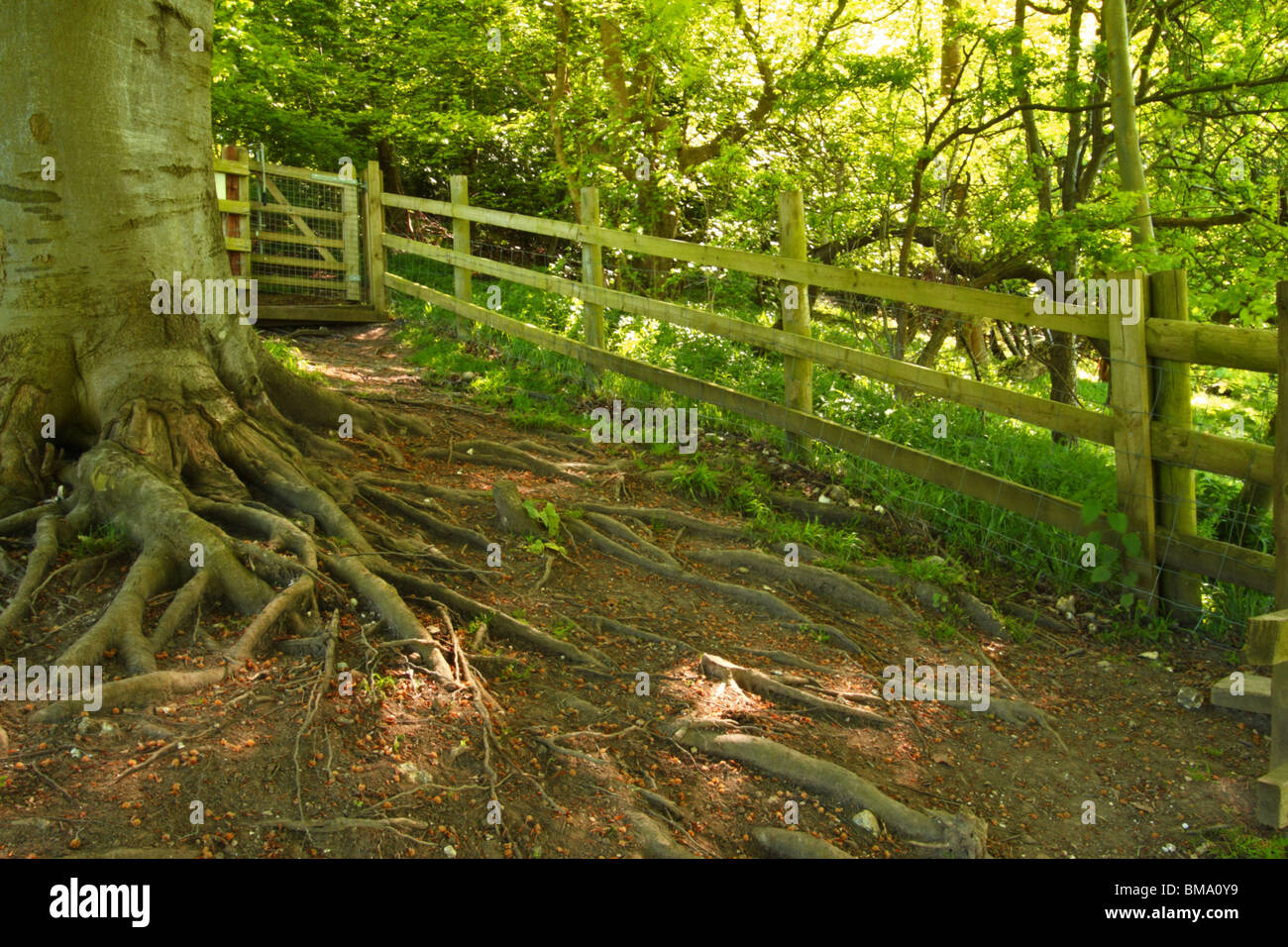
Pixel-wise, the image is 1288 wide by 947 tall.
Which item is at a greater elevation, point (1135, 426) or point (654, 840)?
point (1135, 426)

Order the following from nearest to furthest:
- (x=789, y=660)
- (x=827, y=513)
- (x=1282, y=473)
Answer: (x=1282, y=473), (x=789, y=660), (x=827, y=513)

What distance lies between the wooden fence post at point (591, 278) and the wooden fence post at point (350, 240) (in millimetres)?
4479

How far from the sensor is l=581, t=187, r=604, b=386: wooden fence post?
30.8 feet

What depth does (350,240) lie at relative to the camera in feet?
41.7

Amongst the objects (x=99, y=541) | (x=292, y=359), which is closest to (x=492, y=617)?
(x=99, y=541)

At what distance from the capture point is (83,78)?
5012 millimetres

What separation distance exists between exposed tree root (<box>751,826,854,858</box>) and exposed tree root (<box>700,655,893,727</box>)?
3.31ft

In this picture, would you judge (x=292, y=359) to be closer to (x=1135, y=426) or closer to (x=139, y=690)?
(x=139, y=690)

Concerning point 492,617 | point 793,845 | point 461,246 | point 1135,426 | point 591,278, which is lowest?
point 793,845

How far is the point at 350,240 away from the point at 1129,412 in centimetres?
992

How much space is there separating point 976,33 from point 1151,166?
2102 millimetres

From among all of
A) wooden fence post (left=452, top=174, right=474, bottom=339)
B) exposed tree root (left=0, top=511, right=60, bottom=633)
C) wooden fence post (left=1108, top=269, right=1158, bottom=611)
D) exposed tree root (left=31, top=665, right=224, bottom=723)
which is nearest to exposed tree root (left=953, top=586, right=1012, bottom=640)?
wooden fence post (left=1108, top=269, right=1158, bottom=611)

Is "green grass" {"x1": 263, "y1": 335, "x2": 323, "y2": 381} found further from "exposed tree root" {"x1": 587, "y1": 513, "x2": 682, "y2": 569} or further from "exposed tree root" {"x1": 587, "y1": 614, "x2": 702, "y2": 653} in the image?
"exposed tree root" {"x1": 587, "y1": 614, "x2": 702, "y2": 653}

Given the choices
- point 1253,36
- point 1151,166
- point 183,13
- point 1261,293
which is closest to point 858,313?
point 1151,166
